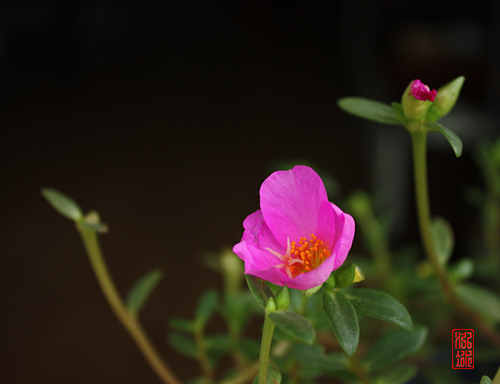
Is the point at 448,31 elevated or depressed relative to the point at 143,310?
elevated

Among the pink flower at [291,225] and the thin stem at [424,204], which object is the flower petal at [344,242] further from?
the thin stem at [424,204]

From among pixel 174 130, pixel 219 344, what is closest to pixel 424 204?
pixel 219 344

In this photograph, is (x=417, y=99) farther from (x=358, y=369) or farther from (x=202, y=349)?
(x=202, y=349)

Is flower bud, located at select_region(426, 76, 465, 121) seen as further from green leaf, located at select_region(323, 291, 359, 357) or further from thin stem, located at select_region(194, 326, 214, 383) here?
thin stem, located at select_region(194, 326, 214, 383)

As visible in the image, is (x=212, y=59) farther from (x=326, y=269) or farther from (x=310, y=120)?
(x=326, y=269)

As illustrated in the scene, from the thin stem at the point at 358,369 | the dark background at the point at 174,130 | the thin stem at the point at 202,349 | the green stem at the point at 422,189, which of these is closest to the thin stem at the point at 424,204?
the green stem at the point at 422,189

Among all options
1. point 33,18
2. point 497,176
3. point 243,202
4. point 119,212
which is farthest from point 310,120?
point 33,18
